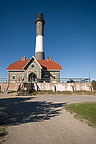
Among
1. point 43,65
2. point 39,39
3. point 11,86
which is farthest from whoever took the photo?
point 39,39

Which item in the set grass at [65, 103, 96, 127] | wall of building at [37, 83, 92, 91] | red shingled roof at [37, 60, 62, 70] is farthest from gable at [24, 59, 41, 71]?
grass at [65, 103, 96, 127]

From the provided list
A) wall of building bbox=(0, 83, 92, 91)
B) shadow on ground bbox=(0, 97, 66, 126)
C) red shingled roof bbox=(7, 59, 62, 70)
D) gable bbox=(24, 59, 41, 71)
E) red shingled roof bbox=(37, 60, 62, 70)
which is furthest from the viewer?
red shingled roof bbox=(37, 60, 62, 70)

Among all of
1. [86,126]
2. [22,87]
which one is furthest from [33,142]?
[22,87]

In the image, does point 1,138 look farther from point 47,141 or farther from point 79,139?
point 79,139

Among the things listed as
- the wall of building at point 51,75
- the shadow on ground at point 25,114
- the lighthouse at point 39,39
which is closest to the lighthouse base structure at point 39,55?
the lighthouse at point 39,39

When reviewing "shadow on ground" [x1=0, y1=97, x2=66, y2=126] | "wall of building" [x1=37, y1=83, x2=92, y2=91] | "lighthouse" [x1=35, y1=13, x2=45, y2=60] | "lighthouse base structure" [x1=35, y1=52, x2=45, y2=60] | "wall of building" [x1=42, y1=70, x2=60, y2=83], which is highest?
"lighthouse" [x1=35, y1=13, x2=45, y2=60]

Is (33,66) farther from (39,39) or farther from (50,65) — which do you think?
(39,39)

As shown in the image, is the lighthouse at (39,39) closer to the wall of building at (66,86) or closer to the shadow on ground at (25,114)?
the wall of building at (66,86)

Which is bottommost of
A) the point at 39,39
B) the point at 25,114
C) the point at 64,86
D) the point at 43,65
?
the point at 25,114

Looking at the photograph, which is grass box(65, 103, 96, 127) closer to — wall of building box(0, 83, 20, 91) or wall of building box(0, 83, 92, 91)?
wall of building box(0, 83, 92, 91)

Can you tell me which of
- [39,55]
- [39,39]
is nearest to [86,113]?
[39,55]

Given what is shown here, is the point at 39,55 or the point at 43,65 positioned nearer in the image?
the point at 43,65

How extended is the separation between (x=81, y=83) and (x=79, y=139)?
1863 centimetres

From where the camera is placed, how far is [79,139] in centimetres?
324
